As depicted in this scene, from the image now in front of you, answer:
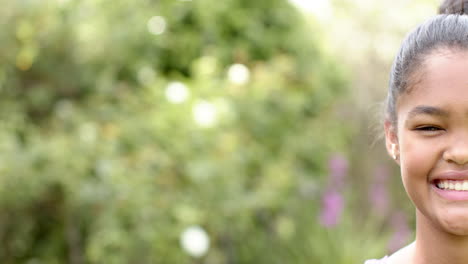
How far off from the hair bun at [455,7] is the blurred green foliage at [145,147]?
8.39 feet

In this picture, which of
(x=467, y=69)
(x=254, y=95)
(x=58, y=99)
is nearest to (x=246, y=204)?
(x=254, y=95)

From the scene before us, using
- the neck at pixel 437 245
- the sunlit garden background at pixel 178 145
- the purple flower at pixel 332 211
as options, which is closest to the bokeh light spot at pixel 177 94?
the sunlit garden background at pixel 178 145

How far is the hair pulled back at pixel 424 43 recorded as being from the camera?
1663 millimetres

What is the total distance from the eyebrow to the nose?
61 millimetres

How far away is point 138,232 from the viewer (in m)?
4.41

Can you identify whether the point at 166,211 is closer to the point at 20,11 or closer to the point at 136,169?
the point at 136,169

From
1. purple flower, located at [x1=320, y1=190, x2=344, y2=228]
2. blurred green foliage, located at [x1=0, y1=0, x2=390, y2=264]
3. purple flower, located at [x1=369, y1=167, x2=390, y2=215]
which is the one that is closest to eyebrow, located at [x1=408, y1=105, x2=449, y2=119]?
blurred green foliage, located at [x1=0, y1=0, x2=390, y2=264]

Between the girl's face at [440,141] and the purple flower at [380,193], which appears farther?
the purple flower at [380,193]

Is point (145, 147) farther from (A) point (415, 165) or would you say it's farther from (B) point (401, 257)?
(A) point (415, 165)

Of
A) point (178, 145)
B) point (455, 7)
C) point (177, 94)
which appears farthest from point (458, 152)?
point (177, 94)

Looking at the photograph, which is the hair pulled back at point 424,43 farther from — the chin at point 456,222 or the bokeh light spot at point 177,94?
the bokeh light spot at point 177,94

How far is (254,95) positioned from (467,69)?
3.81 m

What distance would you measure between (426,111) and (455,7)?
22.0 inches

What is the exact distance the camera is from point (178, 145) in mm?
4762
